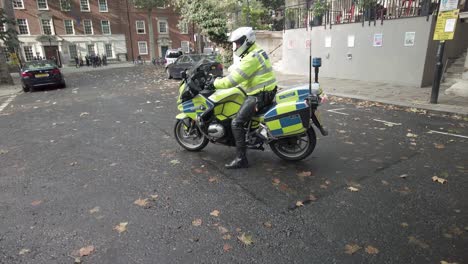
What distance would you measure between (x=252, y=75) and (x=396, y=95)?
7502 millimetres

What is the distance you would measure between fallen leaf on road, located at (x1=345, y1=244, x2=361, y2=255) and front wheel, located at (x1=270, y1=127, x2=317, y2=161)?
6.36 ft

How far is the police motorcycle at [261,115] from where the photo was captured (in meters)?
4.29

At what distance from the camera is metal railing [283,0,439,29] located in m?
11.6

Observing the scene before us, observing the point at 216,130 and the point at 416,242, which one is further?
the point at 216,130

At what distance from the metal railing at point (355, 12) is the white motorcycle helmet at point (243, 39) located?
→ 9.74m

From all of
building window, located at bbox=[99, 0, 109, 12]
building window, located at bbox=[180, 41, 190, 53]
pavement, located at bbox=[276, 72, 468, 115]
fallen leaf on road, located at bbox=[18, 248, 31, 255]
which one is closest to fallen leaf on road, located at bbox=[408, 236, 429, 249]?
fallen leaf on road, located at bbox=[18, 248, 31, 255]

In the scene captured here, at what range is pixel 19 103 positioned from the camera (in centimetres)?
1180

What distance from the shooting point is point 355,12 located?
45.6 feet

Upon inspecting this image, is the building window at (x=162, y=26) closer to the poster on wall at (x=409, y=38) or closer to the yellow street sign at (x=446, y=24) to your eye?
the poster on wall at (x=409, y=38)

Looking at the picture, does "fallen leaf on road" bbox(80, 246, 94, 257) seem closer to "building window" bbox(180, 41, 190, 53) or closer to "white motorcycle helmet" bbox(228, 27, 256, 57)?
"white motorcycle helmet" bbox(228, 27, 256, 57)

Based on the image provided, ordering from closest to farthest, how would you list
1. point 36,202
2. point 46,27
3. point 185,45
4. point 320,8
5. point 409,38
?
point 36,202 → point 409,38 → point 320,8 → point 46,27 → point 185,45

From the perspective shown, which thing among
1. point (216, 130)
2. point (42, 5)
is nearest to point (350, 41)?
point (216, 130)

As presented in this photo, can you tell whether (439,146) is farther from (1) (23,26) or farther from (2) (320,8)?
(1) (23,26)

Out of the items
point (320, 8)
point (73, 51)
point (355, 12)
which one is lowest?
point (73, 51)
